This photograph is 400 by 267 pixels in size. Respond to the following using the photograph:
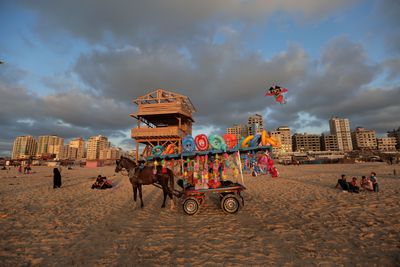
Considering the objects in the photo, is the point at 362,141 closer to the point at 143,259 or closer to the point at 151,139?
the point at 151,139

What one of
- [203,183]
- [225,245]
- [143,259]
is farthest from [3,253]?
[203,183]

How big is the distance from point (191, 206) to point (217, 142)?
2631mm

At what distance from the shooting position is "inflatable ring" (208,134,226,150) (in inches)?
316

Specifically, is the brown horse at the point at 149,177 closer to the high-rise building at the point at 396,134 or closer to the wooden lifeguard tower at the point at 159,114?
the wooden lifeguard tower at the point at 159,114

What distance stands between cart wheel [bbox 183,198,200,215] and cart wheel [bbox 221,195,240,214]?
3.22ft

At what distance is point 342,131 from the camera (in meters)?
155

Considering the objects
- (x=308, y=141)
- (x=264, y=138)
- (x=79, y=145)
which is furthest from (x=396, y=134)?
(x=79, y=145)

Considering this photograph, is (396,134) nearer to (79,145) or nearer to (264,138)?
(264,138)

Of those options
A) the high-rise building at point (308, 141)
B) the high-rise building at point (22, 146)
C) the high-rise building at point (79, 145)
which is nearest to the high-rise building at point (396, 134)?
the high-rise building at point (308, 141)

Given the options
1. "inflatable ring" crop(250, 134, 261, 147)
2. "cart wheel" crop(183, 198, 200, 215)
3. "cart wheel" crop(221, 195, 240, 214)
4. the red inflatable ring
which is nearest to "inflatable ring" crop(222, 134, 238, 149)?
the red inflatable ring

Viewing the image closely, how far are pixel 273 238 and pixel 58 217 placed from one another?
7.35 m

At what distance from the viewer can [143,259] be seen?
13.1 ft

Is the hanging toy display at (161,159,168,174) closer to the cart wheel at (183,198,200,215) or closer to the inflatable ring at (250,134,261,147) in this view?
the cart wheel at (183,198,200,215)

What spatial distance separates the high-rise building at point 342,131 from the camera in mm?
148725
